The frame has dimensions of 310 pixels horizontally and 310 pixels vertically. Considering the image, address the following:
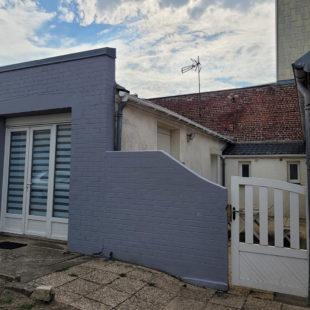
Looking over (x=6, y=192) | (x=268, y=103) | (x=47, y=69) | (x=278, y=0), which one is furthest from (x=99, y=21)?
(x=278, y=0)

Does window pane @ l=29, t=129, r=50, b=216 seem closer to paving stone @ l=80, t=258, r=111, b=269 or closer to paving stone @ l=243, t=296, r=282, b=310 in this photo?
paving stone @ l=80, t=258, r=111, b=269

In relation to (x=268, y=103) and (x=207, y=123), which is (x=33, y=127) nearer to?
(x=207, y=123)

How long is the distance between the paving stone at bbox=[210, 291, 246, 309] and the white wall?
3213 mm

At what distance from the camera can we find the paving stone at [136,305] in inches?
127

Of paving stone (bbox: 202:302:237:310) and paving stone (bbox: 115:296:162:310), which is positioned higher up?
paving stone (bbox: 115:296:162:310)

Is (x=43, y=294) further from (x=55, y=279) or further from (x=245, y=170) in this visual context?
(x=245, y=170)

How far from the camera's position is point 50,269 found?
13.9ft

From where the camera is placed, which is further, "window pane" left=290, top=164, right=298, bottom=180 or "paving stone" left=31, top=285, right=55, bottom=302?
"window pane" left=290, top=164, right=298, bottom=180

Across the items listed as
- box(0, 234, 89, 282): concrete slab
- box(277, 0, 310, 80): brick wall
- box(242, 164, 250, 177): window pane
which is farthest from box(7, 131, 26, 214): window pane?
box(277, 0, 310, 80): brick wall

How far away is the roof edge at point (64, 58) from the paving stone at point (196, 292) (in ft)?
13.9

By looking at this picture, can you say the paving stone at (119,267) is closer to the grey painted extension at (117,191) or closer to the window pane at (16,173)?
the grey painted extension at (117,191)

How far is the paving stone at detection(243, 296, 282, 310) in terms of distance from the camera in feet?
11.3

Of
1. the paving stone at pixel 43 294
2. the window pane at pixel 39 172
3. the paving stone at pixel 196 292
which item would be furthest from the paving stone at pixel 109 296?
the window pane at pixel 39 172

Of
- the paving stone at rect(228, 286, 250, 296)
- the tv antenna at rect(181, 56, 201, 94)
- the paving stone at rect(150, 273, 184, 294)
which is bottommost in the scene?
the paving stone at rect(228, 286, 250, 296)
